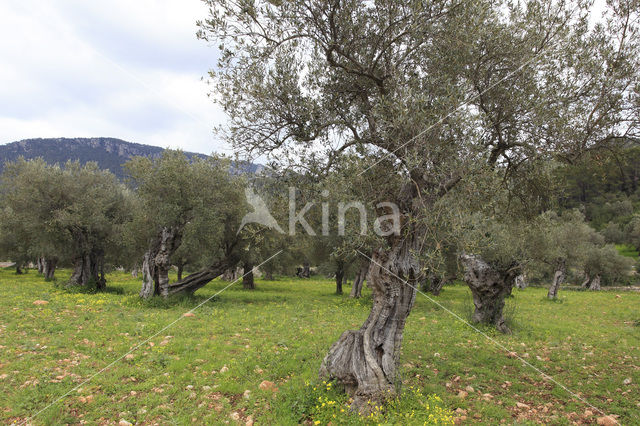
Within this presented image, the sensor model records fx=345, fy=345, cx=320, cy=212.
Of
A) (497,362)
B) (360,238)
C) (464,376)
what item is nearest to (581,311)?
(497,362)

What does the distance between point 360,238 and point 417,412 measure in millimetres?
3473

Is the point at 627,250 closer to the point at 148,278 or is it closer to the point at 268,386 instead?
the point at 148,278

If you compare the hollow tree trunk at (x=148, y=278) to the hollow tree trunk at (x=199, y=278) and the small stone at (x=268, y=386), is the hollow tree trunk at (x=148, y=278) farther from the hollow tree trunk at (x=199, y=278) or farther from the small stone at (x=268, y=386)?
the small stone at (x=268, y=386)

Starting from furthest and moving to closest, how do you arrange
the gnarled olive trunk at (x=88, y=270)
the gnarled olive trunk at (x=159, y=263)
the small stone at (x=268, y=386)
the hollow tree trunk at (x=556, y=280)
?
the hollow tree trunk at (x=556, y=280), the gnarled olive trunk at (x=88, y=270), the gnarled olive trunk at (x=159, y=263), the small stone at (x=268, y=386)

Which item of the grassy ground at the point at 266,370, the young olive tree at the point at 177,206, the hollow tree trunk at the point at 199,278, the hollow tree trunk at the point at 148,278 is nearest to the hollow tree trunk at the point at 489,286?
the grassy ground at the point at 266,370

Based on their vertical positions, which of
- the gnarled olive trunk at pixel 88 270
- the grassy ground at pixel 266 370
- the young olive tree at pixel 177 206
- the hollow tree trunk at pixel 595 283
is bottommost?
the hollow tree trunk at pixel 595 283

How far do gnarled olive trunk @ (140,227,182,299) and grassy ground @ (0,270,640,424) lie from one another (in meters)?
3.27

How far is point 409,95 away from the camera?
7.29 m

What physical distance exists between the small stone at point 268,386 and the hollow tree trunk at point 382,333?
4.02ft

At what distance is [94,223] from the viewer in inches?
949

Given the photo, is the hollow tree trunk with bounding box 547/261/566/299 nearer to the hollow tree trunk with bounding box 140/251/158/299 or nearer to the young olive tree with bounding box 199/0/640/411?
the young olive tree with bounding box 199/0/640/411

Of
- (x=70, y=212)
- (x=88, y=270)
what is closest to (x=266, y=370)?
(x=70, y=212)

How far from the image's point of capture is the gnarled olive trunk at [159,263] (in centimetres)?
1991

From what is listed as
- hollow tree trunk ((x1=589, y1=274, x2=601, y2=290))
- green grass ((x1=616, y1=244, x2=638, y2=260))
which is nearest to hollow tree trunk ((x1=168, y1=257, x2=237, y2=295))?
hollow tree trunk ((x1=589, y1=274, x2=601, y2=290))
